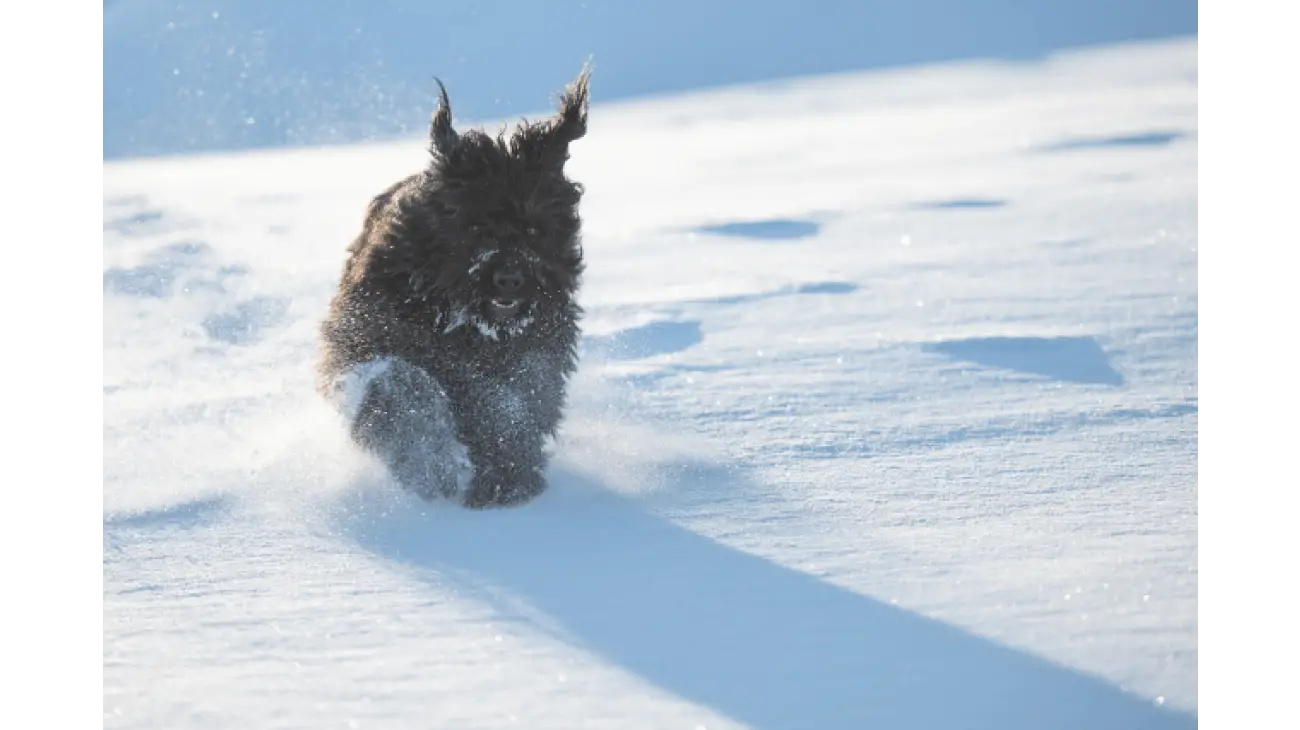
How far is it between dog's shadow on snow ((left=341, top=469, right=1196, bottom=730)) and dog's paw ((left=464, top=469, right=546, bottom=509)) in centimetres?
10

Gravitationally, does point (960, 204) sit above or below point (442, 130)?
below

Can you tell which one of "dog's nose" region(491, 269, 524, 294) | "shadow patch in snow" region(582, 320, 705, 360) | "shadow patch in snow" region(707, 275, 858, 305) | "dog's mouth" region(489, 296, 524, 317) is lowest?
"shadow patch in snow" region(582, 320, 705, 360)

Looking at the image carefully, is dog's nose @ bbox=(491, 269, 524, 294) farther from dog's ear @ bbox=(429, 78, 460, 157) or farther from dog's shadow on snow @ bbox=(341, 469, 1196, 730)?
dog's shadow on snow @ bbox=(341, 469, 1196, 730)

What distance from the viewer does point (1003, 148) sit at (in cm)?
1399

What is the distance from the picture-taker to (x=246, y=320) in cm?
755

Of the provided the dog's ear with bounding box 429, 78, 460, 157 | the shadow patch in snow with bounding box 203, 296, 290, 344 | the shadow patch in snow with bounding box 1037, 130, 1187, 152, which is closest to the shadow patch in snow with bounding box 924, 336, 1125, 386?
the dog's ear with bounding box 429, 78, 460, 157

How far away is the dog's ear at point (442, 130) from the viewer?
491cm

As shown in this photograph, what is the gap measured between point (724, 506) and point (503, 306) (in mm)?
1096

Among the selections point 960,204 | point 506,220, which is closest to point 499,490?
point 506,220

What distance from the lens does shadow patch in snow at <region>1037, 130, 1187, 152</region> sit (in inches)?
536

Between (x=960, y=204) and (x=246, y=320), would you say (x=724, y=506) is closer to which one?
(x=246, y=320)

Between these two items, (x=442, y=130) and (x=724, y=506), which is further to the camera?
(x=442, y=130)

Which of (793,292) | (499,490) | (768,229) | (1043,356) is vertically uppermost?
(768,229)

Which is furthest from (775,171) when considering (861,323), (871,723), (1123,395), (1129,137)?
(871,723)
